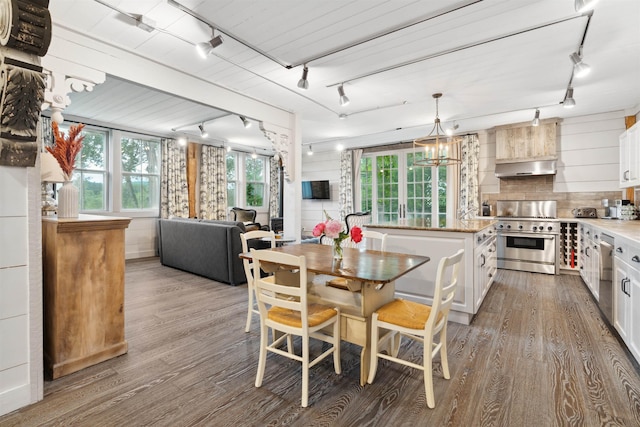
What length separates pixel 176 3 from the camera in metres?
2.28

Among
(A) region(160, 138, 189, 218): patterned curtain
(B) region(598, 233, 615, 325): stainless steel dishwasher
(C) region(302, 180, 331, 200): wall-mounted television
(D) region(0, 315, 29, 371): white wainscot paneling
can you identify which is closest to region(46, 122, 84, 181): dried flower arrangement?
(D) region(0, 315, 29, 371): white wainscot paneling

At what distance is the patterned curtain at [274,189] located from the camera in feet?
30.0

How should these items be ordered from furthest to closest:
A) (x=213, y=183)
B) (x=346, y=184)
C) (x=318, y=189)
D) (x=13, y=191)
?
(x=318, y=189) < (x=346, y=184) < (x=213, y=183) < (x=13, y=191)

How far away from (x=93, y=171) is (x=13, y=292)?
512cm

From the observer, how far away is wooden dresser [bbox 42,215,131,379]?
2.11 metres

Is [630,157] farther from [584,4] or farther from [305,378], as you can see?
[305,378]

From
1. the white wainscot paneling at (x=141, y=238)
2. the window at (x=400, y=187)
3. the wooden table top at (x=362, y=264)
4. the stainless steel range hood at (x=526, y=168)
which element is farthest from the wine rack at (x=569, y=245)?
the white wainscot paneling at (x=141, y=238)

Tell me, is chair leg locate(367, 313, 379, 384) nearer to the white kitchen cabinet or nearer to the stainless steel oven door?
the white kitchen cabinet

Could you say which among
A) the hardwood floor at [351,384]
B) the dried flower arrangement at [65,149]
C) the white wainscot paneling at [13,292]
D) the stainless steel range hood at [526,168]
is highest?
the stainless steel range hood at [526,168]

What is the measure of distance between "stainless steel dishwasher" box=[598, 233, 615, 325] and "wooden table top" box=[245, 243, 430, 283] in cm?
193

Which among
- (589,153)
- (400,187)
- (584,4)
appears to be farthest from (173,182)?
(589,153)

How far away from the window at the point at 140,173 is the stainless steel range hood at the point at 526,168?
7.09 meters

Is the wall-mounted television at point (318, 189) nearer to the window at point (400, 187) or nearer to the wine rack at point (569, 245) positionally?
the window at point (400, 187)

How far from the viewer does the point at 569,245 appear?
195 inches
